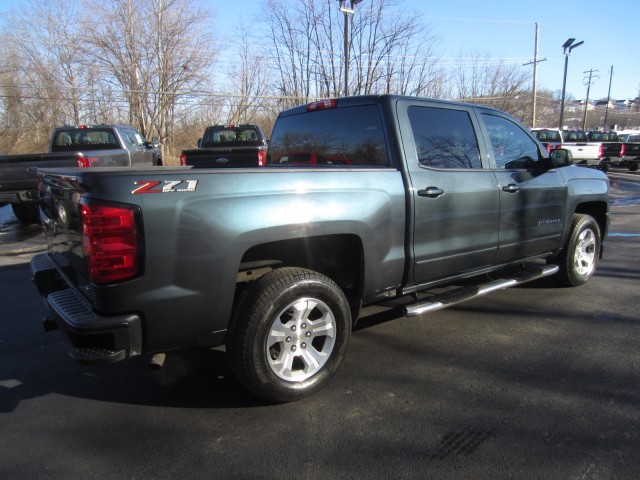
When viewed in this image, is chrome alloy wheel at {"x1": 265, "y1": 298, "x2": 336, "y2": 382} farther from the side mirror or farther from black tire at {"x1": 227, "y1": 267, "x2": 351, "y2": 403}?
the side mirror

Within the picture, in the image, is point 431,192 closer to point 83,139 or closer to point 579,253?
point 579,253

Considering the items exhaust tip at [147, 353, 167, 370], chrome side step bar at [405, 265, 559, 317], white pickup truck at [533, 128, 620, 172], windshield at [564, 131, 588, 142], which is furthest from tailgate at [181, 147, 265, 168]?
windshield at [564, 131, 588, 142]

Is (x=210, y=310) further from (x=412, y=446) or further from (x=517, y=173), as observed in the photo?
(x=517, y=173)

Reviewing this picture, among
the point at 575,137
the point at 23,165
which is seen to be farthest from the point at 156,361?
the point at 575,137

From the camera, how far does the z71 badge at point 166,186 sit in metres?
2.43

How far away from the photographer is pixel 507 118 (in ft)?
15.2

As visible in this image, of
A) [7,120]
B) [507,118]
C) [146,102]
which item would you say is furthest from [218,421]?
[7,120]

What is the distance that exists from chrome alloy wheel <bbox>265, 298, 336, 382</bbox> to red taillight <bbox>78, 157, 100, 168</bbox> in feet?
21.4

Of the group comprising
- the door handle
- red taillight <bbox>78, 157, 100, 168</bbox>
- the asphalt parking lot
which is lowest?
the asphalt parking lot

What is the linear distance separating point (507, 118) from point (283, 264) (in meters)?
2.80

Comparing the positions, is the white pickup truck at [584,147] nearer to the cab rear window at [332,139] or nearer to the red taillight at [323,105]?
the cab rear window at [332,139]

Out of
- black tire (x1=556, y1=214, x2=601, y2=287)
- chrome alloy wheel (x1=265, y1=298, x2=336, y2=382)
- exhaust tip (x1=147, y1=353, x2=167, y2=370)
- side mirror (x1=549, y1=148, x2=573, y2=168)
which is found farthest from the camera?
black tire (x1=556, y1=214, x2=601, y2=287)

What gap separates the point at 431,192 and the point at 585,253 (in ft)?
9.87

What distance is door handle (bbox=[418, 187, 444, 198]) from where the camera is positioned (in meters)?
3.55
